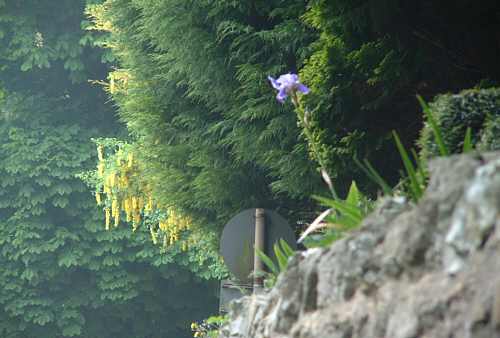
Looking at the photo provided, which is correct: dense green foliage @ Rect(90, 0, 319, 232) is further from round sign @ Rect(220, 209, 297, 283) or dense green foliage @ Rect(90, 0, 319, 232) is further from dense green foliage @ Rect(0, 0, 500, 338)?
round sign @ Rect(220, 209, 297, 283)

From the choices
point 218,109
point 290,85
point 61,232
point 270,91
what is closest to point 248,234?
point 270,91

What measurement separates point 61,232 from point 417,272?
16442 millimetres

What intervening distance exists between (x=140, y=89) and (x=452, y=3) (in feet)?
18.2

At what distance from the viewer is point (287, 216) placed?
367 inches

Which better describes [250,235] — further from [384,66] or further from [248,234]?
[384,66]

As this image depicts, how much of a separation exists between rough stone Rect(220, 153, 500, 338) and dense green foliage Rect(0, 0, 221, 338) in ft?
46.6

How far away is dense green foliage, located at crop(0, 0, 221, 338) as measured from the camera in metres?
18.7

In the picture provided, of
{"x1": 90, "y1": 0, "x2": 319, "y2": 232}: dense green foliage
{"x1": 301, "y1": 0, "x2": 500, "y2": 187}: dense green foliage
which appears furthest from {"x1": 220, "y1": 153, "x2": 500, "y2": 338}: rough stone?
{"x1": 90, "y1": 0, "x2": 319, "y2": 232}: dense green foliage

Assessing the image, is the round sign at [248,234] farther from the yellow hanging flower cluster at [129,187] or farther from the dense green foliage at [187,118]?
the yellow hanging flower cluster at [129,187]

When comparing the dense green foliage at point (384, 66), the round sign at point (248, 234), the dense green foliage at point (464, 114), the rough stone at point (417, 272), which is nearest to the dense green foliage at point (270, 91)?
the dense green foliage at point (384, 66)

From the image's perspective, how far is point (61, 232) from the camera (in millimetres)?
18812

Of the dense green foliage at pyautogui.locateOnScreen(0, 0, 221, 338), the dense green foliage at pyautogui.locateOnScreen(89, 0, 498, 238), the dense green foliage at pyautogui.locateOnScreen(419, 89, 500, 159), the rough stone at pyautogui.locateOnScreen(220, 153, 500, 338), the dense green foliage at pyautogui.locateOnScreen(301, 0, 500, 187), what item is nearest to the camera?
the rough stone at pyautogui.locateOnScreen(220, 153, 500, 338)

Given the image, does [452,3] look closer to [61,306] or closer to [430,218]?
[430,218]

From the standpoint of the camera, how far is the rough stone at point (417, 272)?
251 cm
